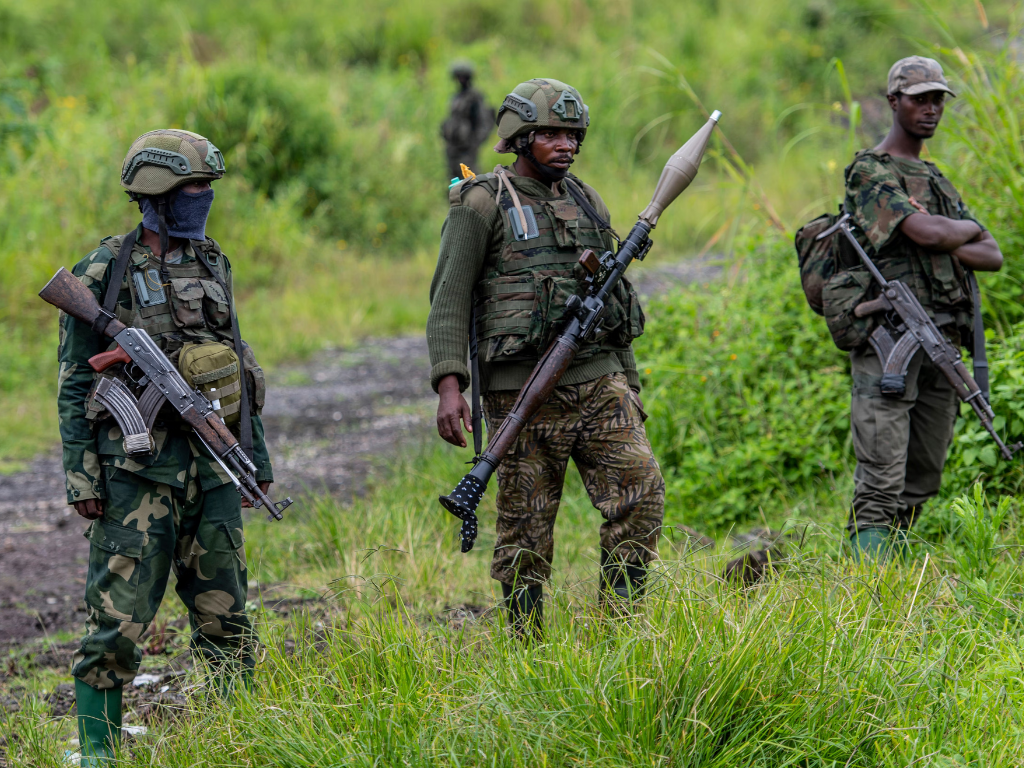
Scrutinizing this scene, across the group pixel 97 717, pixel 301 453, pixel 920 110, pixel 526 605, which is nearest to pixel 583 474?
pixel 526 605

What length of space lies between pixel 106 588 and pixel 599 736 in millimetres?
1501

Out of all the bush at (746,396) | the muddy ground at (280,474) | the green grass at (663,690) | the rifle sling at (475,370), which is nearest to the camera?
the green grass at (663,690)

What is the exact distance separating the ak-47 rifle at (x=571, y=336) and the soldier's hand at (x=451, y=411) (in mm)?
105

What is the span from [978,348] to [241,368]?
8.61 ft

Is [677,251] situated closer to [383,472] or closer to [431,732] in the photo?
[383,472]

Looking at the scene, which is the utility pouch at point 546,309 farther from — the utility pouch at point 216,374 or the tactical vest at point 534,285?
the utility pouch at point 216,374

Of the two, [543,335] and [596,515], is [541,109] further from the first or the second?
[596,515]

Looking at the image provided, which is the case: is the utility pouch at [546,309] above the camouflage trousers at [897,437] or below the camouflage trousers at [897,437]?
above

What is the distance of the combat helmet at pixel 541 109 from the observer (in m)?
3.17

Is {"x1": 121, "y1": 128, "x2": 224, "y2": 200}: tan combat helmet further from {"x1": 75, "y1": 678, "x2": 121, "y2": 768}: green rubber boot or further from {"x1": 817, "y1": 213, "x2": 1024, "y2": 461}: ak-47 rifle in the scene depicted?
{"x1": 817, "y1": 213, "x2": 1024, "y2": 461}: ak-47 rifle

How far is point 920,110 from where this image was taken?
3.77 metres

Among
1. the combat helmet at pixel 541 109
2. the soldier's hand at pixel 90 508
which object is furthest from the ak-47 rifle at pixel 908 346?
the soldier's hand at pixel 90 508

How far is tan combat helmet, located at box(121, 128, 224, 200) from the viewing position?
9.67ft

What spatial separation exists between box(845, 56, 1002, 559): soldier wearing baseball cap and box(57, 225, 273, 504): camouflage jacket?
2.29m
